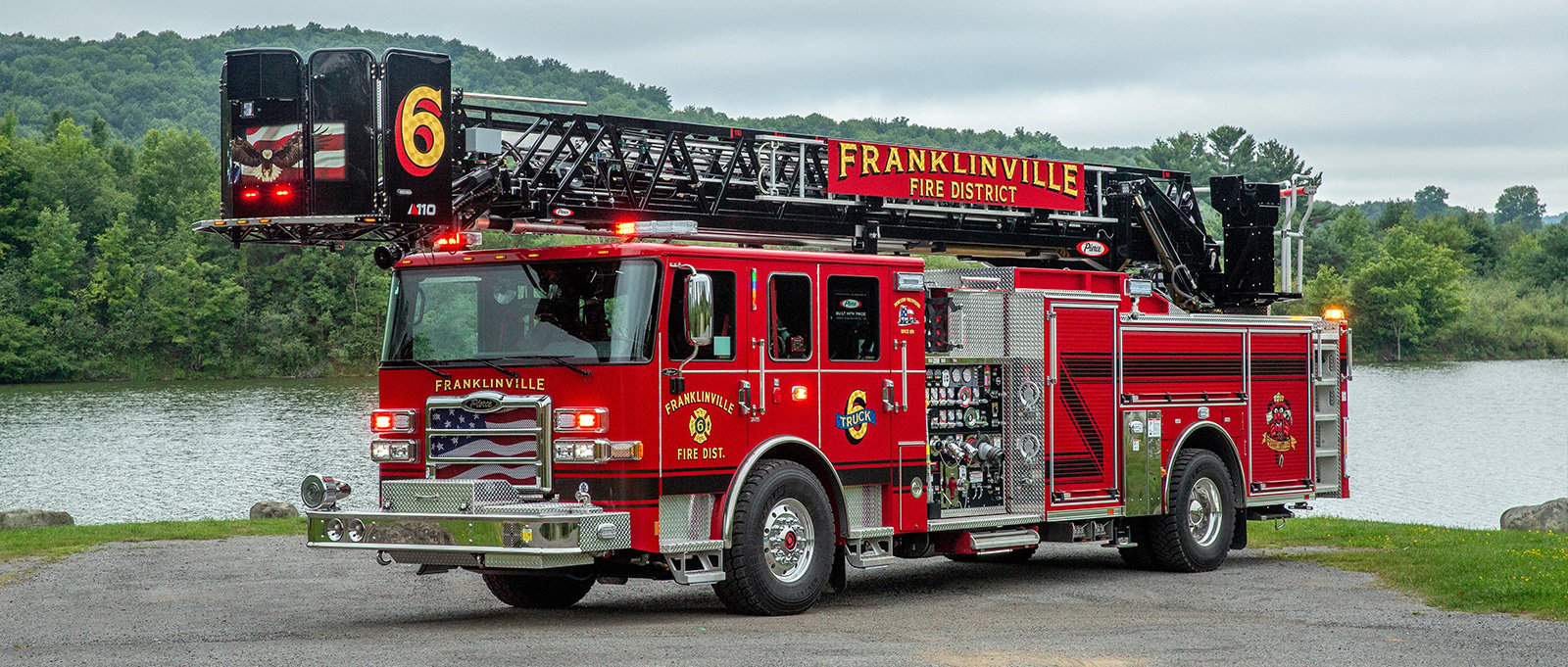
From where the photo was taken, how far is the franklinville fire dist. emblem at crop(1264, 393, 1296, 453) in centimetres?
1673

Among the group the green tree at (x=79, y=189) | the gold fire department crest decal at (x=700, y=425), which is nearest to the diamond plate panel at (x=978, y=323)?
the gold fire department crest decal at (x=700, y=425)

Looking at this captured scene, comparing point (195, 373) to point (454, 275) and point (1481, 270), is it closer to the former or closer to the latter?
point (454, 275)

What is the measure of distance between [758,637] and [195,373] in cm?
7180

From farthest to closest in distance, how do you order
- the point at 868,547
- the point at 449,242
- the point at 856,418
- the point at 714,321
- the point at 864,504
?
the point at 868,547 → the point at 864,504 → the point at 856,418 → the point at 449,242 → the point at 714,321

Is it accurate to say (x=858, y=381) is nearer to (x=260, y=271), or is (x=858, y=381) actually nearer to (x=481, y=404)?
(x=481, y=404)

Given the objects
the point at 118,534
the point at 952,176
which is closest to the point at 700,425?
the point at 952,176

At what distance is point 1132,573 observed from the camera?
15727mm

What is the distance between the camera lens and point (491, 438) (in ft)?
37.7

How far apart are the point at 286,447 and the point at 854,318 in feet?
109

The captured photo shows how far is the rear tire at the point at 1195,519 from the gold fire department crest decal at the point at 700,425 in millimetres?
5791

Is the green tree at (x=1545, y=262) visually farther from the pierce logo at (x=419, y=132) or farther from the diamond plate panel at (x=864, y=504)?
the pierce logo at (x=419, y=132)

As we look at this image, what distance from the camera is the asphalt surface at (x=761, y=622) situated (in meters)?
10.3

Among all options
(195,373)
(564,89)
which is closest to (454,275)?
(195,373)

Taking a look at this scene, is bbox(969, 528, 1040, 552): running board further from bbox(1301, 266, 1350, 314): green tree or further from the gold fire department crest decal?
bbox(1301, 266, 1350, 314): green tree
